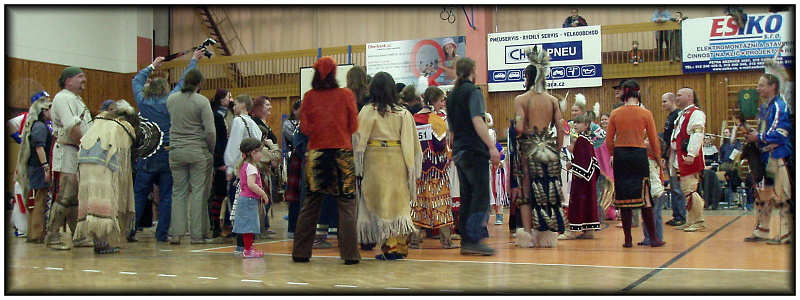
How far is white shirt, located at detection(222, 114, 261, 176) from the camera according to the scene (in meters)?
5.62

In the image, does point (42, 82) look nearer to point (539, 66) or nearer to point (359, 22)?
point (359, 22)

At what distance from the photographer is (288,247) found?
215 inches

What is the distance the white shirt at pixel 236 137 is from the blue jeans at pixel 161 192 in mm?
732

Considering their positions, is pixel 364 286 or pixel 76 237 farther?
pixel 76 237

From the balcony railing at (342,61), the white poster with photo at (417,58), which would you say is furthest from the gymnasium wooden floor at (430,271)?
the white poster with photo at (417,58)

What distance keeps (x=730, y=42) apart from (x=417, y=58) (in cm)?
554

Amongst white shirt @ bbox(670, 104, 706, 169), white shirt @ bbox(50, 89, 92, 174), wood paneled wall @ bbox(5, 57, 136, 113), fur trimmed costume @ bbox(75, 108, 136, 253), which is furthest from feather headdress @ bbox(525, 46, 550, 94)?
wood paneled wall @ bbox(5, 57, 136, 113)

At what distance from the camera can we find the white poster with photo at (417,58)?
13.6 m

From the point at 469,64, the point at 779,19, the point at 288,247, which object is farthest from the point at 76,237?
the point at 779,19

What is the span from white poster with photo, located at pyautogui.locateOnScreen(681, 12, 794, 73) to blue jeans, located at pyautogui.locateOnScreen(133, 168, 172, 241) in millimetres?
8996

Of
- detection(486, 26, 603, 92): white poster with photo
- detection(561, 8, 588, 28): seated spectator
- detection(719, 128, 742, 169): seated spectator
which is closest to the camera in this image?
detection(719, 128, 742, 169): seated spectator

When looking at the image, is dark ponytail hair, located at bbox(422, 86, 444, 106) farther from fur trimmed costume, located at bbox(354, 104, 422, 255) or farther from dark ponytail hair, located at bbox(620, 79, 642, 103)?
dark ponytail hair, located at bbox(620, 79, 642, 103)

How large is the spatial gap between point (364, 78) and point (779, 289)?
269cm

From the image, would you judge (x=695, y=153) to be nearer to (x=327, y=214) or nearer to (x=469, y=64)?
(x=469, y=64)
